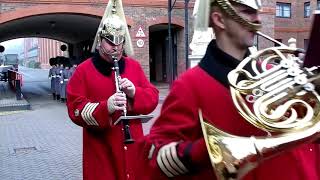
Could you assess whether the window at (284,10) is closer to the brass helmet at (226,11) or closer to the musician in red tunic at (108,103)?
the musician in red tunic at (108,103)

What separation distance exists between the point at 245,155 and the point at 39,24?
26.5 m

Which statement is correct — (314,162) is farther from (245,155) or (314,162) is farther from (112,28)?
(112,28)

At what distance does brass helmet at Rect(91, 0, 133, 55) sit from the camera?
4.14 metres

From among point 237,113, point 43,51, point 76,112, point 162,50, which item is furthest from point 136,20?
point 43,51

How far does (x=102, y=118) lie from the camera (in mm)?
3822

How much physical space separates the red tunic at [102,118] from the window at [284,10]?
1460 inches

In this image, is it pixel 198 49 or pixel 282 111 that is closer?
pixel 282 111

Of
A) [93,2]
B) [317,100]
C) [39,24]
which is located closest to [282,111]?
[317,100]

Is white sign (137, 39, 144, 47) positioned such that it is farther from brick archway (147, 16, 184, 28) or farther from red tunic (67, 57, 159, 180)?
red tunic (67, 57, 159, 180)

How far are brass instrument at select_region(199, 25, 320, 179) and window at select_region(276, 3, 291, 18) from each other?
38984 mm

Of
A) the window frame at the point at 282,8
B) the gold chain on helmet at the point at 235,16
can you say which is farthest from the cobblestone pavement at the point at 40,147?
the window frame at the point at 282,8

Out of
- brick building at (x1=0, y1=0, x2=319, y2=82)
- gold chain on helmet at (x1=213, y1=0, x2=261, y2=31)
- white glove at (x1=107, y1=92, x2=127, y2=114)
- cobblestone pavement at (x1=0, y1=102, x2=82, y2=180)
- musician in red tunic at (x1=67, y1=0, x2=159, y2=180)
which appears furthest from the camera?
brick building at (x1=0, y1=0, x2=319, y2=82)

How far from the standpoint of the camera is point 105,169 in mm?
3900

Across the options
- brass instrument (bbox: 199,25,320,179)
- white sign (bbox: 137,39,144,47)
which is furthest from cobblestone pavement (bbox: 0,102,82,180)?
white sign (bbox: 137,39,144,47)
